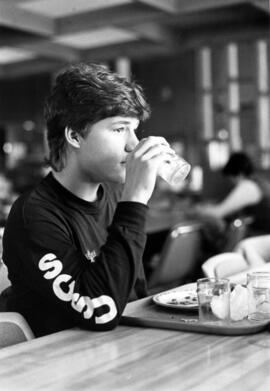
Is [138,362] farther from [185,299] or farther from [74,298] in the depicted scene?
[185,299]

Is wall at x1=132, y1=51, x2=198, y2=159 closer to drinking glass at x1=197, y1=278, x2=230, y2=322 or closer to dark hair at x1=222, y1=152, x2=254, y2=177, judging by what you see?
dark hair at x1=222, y1=152, x2=254, y2=177

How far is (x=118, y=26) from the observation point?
6.63 meters

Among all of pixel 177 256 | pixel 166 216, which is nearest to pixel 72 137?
pixel 177 256

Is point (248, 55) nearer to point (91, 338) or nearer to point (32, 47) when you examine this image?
point (32, 47)

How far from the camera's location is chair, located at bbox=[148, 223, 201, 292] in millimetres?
3502

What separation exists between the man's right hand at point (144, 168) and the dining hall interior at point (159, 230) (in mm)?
12

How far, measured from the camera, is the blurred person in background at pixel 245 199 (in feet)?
15.5

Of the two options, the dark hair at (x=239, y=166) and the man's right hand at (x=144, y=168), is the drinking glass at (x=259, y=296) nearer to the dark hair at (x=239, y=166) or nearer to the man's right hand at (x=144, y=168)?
the man's right hand at (x=144, y=168)

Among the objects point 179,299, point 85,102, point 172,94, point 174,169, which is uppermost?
point 172,94

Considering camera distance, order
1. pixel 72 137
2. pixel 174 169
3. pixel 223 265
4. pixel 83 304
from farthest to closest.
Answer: pixel 223 265 < pixel 72 137 < pixel 174 169 < pixel 83 304

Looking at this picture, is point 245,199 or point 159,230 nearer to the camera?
point 159,230

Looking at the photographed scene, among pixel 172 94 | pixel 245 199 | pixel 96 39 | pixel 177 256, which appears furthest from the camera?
pixel 172 94

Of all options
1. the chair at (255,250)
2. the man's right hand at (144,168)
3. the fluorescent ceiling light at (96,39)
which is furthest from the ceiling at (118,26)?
the man's right hand at (144,168)

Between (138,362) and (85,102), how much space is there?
68 centimetres
